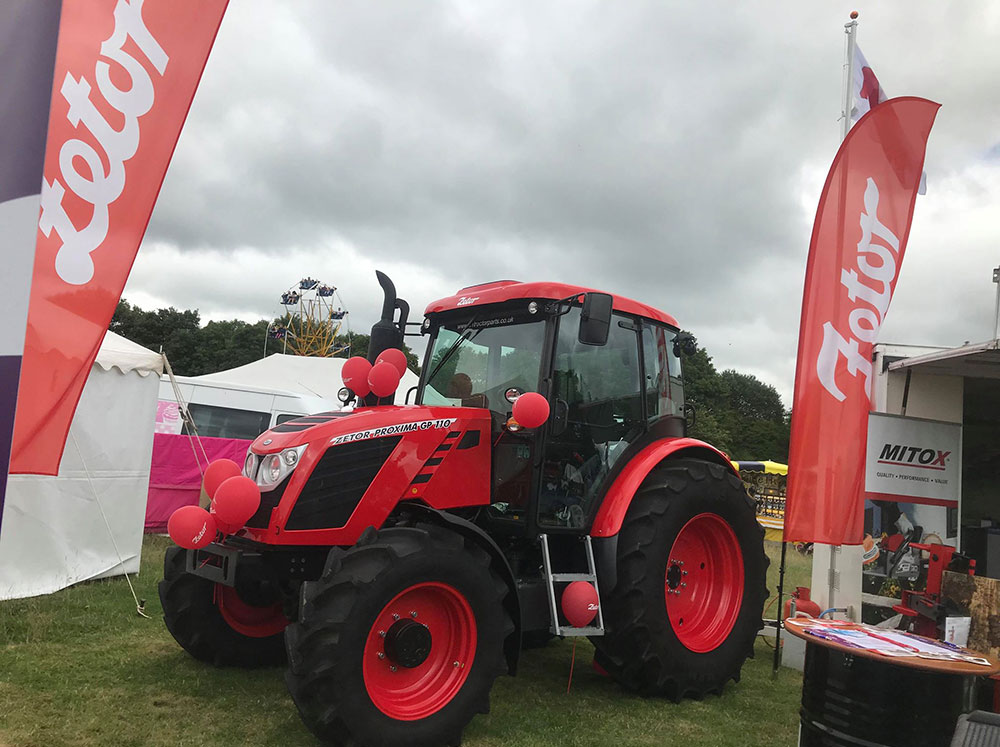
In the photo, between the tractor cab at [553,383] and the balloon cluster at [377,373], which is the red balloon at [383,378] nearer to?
the balloon cluster at [377,373]

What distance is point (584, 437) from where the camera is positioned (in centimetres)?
458

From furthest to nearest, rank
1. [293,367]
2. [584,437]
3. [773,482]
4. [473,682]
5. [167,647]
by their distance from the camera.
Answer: [773,482]
[293,367]
[167,647]
[584,437]
[473,682]

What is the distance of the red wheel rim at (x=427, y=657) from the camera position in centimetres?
348

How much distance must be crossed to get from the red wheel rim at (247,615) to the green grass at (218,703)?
0.25 metres

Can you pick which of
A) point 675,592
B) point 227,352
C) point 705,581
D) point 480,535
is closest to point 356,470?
point 480,535

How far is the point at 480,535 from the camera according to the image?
12.6 ft

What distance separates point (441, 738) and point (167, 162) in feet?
9.69

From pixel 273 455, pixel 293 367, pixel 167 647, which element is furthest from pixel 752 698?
pixel 293 367

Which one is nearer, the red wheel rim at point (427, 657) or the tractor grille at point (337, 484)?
the red wheel rim at point (427, 657)

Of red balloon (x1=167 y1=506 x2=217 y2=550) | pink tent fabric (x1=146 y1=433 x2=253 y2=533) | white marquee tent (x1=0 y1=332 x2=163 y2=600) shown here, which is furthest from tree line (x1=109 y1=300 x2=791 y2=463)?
red balloon (x1=167 y1=506 x2=217 y2=550)

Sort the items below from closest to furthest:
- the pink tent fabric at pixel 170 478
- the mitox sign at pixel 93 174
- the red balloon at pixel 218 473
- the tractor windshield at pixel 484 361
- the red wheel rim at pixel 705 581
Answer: the mitox sign at pixel 93 174 → the red balloon at pixel 218 473 → the tractor windshield at pixel 484 361 → the red wheel rim at pixel 705 581 → the pink tent fabric at pixel 170 478

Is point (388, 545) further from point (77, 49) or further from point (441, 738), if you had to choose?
point (77, 49)

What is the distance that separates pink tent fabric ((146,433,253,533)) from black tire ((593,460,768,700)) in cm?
722

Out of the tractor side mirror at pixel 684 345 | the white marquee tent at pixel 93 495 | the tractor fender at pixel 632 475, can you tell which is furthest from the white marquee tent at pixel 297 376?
the tractor fender at pixel 632 475
